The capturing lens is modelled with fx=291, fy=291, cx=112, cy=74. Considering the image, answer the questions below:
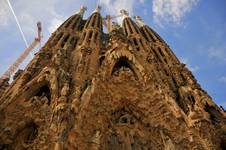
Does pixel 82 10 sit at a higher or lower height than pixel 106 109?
higher

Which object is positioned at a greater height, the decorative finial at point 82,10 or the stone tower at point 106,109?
the decorative finial at point 82,10

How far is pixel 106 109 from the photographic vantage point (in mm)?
11555

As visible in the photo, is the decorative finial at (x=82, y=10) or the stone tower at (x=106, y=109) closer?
the stone tower at (x=106, y=109)

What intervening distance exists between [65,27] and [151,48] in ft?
22.8

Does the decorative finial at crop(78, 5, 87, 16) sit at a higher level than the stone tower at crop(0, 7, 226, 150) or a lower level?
higher

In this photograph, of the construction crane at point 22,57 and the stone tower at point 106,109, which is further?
the construction crane at point 22,57

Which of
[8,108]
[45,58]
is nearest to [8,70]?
[45,58]

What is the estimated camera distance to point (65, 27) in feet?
74.7

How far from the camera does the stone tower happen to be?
9.72 metres

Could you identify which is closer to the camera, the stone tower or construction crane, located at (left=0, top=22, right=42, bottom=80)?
the stone tower

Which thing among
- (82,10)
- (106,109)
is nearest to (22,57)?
(82,10)

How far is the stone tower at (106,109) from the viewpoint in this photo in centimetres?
972

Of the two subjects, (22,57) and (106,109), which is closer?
(106,109)

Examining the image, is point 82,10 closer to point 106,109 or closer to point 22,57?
point 22,57
